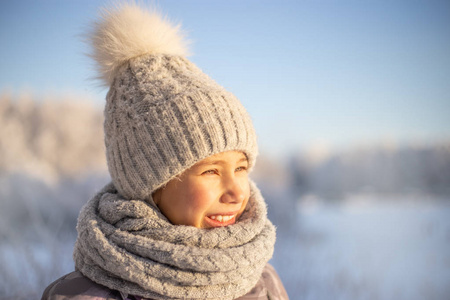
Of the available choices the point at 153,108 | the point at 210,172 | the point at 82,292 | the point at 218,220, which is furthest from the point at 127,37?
the point at 82,292

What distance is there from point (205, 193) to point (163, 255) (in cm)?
23

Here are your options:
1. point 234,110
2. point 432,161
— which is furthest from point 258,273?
point 432,161

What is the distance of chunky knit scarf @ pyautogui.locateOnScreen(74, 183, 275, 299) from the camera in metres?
1.01

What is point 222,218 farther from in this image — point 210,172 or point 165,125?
point 165,125

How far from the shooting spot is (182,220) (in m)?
1.12

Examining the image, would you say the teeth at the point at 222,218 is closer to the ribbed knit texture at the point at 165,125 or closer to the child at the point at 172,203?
the child at the point at 172,203

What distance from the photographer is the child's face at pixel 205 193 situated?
1100 millimetres

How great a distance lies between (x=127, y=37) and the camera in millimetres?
1297

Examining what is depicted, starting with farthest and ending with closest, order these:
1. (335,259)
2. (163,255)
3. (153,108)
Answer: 1. (335,259)
2. (153,108)
3. (163,255)

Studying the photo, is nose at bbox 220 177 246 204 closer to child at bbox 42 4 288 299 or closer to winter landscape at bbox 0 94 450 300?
child at bbox 42 4 288 299

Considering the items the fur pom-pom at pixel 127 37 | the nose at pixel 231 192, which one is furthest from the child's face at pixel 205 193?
the fur pom-pom at pixel 127 37

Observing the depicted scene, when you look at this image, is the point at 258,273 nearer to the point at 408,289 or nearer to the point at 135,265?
the point at 135,265

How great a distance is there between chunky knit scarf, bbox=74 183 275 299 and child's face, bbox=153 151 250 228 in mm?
43

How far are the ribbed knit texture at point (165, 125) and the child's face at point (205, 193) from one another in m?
0.04
